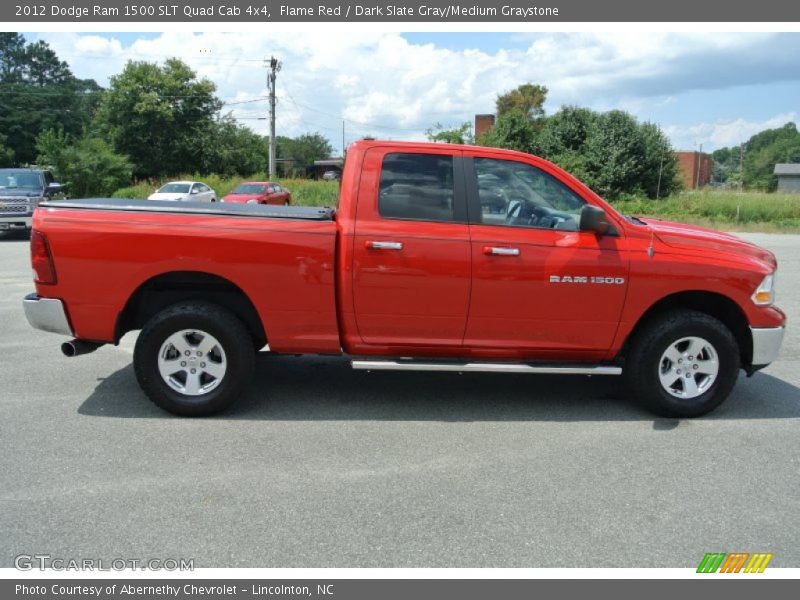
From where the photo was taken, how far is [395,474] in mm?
4008

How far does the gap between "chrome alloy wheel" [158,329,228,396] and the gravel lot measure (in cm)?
28

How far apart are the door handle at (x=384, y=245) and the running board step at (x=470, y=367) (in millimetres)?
855

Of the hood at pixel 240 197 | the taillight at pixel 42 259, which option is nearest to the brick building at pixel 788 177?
the hood at pixel 240 197

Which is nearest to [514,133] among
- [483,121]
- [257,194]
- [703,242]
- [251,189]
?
[483,121]

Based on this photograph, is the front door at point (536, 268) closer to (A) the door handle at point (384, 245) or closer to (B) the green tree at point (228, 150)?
(A) the door handle at point (384, 245)

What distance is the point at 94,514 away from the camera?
346 centimetres

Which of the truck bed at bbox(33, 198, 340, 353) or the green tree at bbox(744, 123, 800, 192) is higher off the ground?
the green tree at bbox(744, 123, 800, 192)

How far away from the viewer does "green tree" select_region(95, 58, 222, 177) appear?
179 ft

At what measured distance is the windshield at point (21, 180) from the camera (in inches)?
704

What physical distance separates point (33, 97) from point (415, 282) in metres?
77.8

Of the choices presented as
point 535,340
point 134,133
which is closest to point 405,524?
point 535,340

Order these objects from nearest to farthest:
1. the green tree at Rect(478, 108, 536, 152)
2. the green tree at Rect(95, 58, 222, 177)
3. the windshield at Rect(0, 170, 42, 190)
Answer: the windshield at Rect(0, 170, 42, 190) < the green tree at Rect(478, 108, 536, 152) < the green tree at Rect(95, 58, 222, 177)

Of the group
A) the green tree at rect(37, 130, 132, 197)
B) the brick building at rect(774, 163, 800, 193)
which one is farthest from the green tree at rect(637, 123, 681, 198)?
the brick building at rect(774, 163, 800, 193)

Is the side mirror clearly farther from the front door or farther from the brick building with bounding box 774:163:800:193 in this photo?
the brick building with bounding box 774:163:800:193
